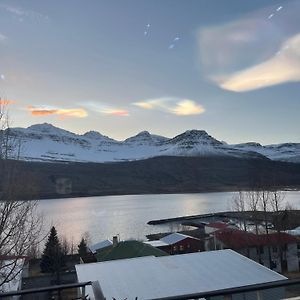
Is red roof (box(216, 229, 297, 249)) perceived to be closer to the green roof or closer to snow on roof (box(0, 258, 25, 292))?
the green roof

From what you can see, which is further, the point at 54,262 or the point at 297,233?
the point at 297,233

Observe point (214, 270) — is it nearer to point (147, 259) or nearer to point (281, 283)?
point (147, 259)

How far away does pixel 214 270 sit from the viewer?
17031 millimetres

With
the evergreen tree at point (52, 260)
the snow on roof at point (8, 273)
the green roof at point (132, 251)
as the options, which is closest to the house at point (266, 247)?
the green roof at point (132, 251)

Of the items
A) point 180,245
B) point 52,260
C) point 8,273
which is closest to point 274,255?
point 180,245

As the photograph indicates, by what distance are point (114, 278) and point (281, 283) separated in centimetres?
1339

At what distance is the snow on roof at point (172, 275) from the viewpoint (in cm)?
1437

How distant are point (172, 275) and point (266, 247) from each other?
21.7 m

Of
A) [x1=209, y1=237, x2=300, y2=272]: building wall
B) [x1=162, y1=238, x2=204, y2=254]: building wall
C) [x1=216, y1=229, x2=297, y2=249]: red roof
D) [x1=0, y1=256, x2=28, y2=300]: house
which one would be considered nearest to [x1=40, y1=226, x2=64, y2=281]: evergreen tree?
[x1=162, y1=238, x2=204, y2=254]: building wall

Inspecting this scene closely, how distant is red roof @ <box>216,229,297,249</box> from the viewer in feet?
112

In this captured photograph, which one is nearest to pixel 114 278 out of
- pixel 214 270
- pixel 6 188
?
pixel 214 270

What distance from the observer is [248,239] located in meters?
35.0

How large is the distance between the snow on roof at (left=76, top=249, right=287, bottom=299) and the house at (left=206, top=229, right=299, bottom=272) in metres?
15.7

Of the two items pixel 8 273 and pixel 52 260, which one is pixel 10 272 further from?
pixel 52 260
